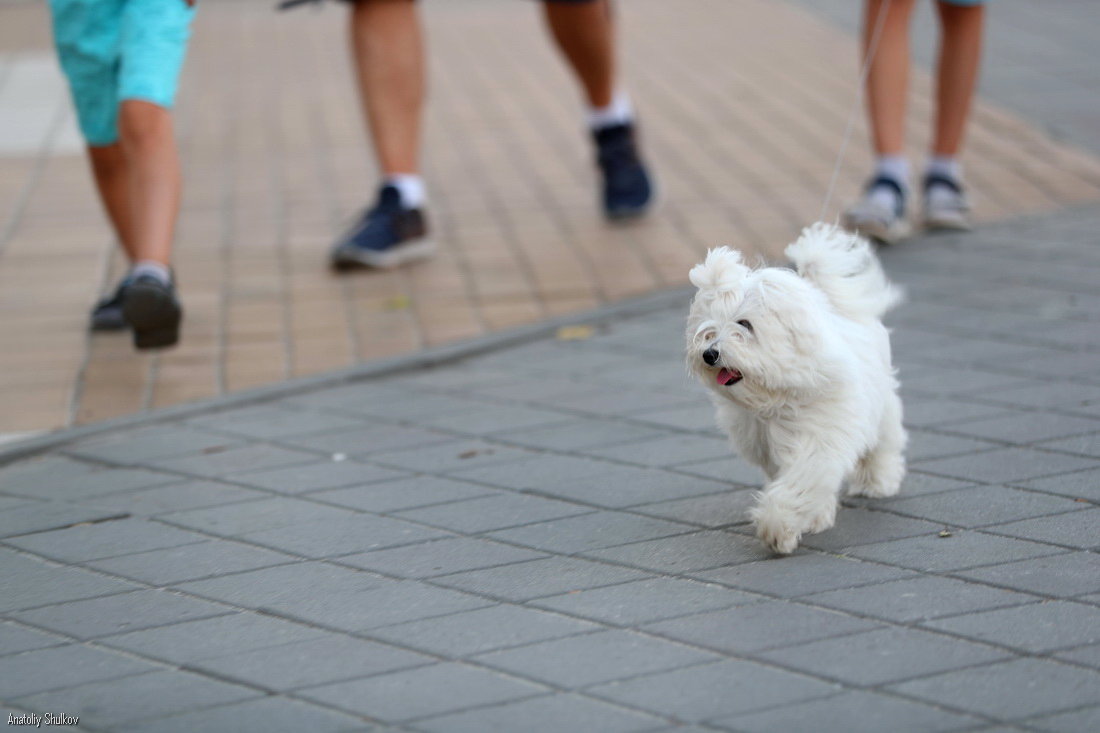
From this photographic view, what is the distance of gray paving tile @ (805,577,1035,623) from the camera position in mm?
3033

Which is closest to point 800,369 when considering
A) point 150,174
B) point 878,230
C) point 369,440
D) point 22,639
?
point 369,440

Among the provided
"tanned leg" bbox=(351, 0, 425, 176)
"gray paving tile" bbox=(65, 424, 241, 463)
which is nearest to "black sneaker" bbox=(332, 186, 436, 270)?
"tanned leg" bbox=(351, 0, 425, 176)

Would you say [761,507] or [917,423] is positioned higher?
[761,507]

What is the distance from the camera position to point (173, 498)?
155 inches

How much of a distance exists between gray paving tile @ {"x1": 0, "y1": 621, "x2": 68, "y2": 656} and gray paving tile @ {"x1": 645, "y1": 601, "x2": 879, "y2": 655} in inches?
51.3

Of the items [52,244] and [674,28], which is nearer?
[52,244]

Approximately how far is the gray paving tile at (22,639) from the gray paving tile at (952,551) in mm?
1841

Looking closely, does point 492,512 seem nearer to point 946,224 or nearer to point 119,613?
point 119,613

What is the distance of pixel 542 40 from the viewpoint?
11.2 meters

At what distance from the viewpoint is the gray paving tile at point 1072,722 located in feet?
8.29

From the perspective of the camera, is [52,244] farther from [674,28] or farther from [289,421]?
[674,28]

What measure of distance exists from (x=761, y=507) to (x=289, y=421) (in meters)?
1.83

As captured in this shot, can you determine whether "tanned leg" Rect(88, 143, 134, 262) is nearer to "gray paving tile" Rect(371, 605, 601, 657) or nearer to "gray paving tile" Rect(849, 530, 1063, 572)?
"gray paving tile" Rect(371, 605, 601, 657)

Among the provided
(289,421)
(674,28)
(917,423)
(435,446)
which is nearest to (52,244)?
(289,421)
